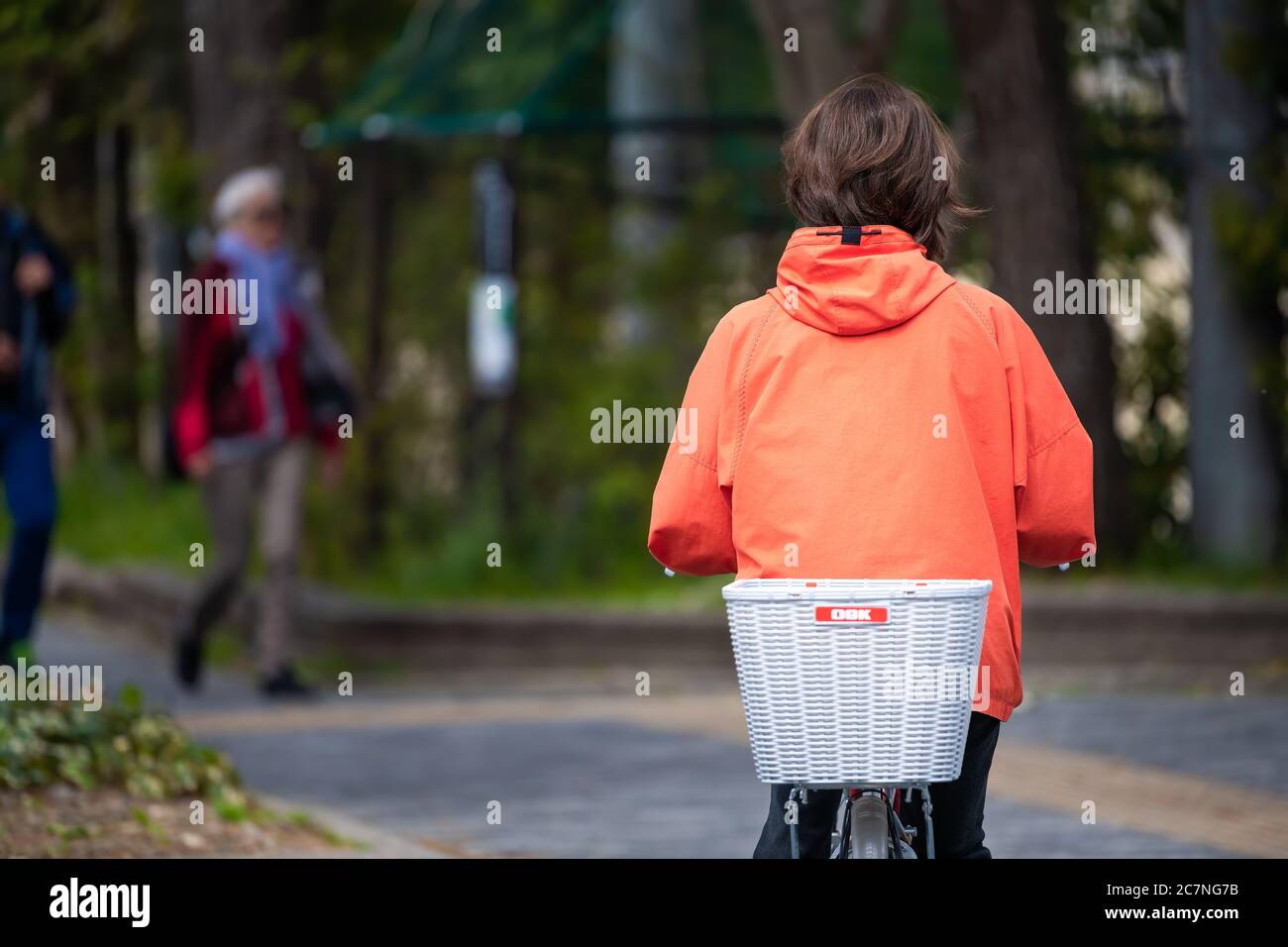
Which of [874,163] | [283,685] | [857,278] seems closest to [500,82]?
[283,685]

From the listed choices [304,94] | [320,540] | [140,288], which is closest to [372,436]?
[320,540]

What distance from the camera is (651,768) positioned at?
7953 millimetres

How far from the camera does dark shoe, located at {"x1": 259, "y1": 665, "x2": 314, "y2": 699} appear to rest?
10.3m

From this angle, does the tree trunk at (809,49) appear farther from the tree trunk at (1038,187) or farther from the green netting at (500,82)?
the green netting at (500,82)

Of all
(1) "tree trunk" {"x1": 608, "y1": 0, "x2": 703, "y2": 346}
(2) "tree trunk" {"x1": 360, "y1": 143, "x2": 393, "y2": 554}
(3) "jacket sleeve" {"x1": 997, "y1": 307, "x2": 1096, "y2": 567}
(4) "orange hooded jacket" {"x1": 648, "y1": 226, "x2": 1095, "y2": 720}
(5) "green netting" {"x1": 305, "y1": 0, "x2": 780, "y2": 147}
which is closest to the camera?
(4) "orange hooded jacket" {"x1": 648, "y1": 226, "x2": 1095, "y2": 720}

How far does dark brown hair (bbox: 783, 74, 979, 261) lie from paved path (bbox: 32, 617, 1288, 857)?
2.95 metres

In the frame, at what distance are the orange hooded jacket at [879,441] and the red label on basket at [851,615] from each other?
23 centimetres

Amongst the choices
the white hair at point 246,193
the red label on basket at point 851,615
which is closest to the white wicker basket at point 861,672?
the red label on basket at point 851,615

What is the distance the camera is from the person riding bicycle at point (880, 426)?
3.39 meters

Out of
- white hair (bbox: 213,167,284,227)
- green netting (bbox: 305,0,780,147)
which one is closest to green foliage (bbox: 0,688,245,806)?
white hair (bbox: 213,167,284,227)

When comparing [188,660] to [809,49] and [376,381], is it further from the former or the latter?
[809,49]

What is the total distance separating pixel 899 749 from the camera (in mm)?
3174

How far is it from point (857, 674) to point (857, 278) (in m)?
0.66

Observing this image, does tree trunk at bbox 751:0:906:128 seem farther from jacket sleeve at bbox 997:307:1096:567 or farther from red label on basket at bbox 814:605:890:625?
red label on basket at bbox 814:605:890:625
